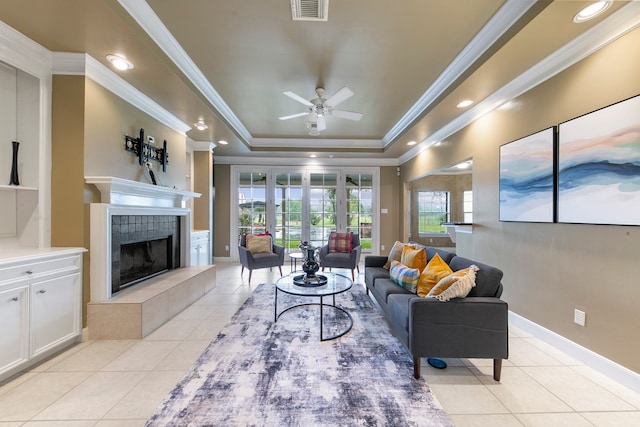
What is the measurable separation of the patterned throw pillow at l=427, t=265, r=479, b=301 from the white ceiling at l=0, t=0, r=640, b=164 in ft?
6.02

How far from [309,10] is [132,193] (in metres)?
2.54

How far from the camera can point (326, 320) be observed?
2881 mm

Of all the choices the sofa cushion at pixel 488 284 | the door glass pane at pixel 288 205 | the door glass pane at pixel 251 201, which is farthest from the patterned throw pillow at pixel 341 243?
the sofa cushion at pixel 488 284

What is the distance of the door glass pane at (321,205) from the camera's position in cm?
638

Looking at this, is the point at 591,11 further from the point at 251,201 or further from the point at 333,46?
the point at 251,201

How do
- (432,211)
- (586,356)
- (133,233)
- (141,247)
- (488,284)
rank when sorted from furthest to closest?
(432,211) → (141,247) → (133,233) → (586,356) → (488,284)

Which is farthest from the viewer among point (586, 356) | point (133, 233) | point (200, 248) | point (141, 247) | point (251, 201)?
Result: point (251, 201)

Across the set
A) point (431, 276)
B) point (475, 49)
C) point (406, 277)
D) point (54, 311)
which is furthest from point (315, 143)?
point (54, 311)

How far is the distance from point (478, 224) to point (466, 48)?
2078 millimetres

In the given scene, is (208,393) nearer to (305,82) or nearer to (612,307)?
(612,307)

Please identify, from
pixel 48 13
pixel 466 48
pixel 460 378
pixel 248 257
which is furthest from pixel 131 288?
pixel 466 48

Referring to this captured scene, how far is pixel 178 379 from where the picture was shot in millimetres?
1885

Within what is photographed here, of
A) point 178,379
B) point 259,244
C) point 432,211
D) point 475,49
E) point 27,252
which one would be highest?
point 475,49

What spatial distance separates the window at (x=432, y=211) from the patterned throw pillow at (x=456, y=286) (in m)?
6.14
